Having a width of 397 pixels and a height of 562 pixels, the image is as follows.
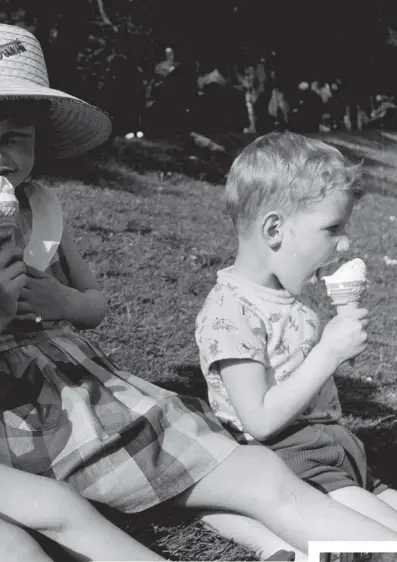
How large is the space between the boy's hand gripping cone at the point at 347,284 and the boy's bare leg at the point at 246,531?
62 cm

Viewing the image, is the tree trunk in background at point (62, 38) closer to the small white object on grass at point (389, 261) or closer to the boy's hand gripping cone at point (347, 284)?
the small white object on grass at point (389, 261)

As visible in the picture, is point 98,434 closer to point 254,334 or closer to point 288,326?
point 254,334

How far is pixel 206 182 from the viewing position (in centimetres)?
726

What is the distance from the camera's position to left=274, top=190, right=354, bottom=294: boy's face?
2.46m

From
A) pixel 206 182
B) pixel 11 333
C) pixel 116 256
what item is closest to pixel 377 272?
pixel 116 256

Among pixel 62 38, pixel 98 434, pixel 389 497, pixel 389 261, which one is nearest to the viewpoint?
pixel 98 434

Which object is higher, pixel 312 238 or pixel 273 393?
pixel 312 238

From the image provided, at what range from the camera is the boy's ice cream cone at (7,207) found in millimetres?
2230

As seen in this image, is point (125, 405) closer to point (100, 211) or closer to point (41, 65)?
point (41, 65)

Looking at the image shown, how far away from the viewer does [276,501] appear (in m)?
2.18

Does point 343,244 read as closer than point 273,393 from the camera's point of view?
No

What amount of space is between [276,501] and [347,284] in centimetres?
61

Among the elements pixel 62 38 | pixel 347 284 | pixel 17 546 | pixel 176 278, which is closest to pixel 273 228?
pixel 347 284

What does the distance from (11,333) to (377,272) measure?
11.0 ft
